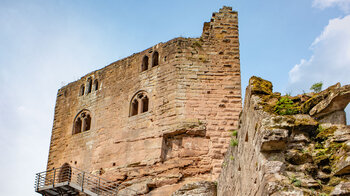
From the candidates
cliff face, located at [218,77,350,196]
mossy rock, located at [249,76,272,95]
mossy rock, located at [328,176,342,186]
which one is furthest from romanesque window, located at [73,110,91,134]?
mossy rock, located at [328,176,342,186]

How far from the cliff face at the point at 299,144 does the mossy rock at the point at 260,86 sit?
29mm

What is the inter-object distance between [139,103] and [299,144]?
11628mm

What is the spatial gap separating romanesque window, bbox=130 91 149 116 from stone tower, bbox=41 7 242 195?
0.04 meters

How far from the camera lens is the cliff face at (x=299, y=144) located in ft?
14.3

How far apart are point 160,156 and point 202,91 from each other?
258cm

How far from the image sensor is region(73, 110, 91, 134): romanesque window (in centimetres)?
1786

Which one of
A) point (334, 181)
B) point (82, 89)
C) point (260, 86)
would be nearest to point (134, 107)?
point (82, 89)

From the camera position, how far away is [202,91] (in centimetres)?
1483

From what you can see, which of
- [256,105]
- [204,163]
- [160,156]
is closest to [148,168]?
[160,156]

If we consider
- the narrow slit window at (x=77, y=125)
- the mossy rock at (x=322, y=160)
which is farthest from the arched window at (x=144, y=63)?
the mossy rock at (x=322, y=160)

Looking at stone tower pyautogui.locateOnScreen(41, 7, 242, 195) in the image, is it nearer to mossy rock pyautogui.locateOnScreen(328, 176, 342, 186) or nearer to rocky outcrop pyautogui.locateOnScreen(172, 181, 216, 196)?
rocky outcrop pyautogui.locateOnScreen(172, 181, 216, 196)

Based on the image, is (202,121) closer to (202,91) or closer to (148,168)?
(202,91)

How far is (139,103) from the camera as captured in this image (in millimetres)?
16109

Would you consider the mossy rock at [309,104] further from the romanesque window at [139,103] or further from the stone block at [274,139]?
the romanesque window at [139,103]
